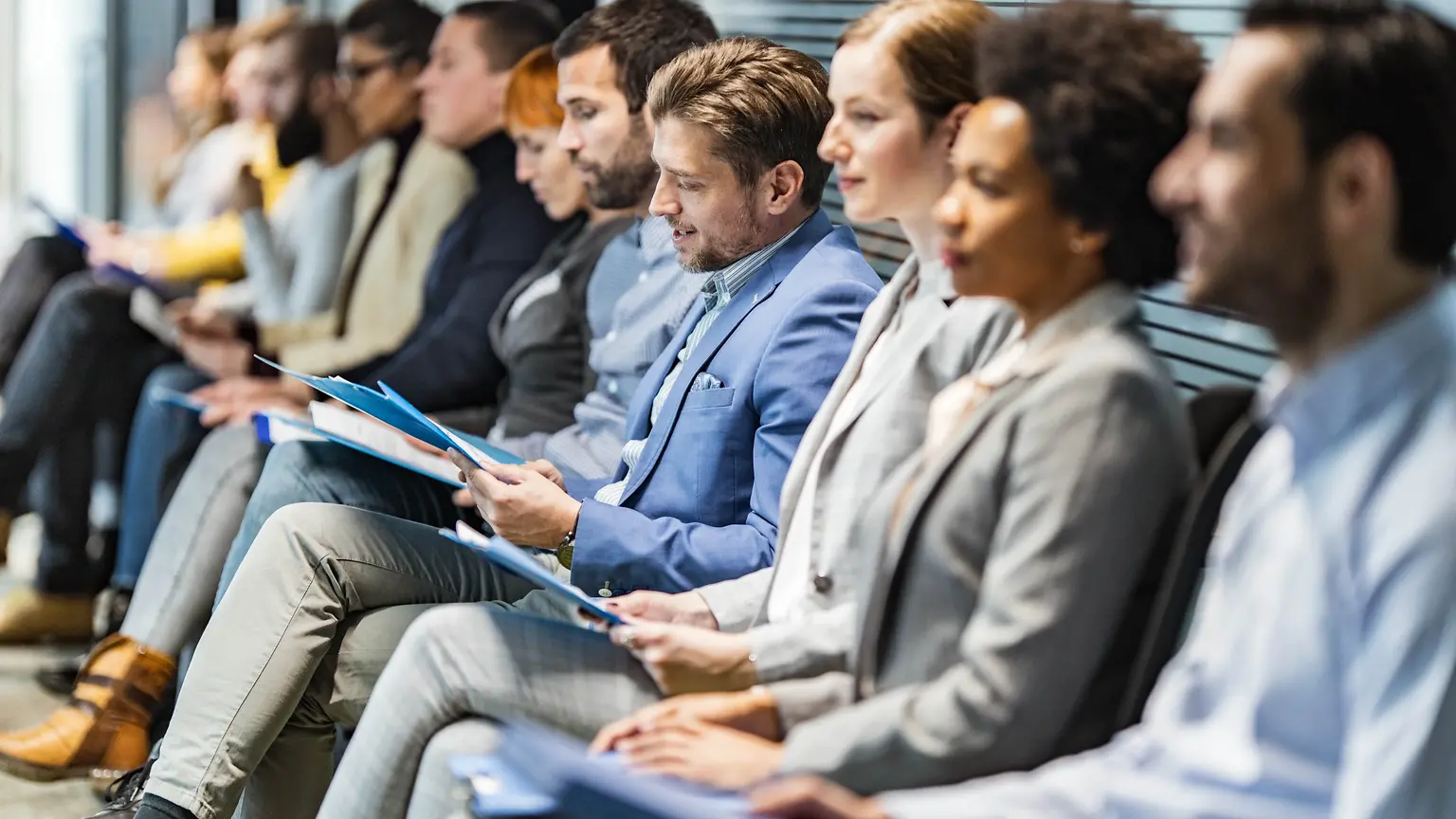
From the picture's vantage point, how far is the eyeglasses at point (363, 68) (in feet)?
14.1

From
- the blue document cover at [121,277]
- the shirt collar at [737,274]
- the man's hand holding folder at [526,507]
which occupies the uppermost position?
the shirt collar at [737,274]

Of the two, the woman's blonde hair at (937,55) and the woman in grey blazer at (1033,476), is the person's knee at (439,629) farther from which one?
the woman's blonde hair at (937,55)

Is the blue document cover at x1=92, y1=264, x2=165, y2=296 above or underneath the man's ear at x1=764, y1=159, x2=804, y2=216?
underneath

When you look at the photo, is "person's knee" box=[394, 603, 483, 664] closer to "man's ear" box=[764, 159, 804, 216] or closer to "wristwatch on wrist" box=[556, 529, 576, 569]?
"wristwatch on wrist" box=[556, 529, 576, 569]

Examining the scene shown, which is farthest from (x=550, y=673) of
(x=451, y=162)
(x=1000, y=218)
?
(x=451, y=162)

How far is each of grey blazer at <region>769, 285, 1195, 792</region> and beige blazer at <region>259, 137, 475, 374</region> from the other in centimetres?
248

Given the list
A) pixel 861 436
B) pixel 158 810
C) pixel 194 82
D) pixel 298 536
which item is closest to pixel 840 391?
pixel 861 436

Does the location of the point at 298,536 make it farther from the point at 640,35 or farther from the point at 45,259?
the point at 45,259

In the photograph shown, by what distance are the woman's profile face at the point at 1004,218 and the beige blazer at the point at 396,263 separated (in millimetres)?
2393

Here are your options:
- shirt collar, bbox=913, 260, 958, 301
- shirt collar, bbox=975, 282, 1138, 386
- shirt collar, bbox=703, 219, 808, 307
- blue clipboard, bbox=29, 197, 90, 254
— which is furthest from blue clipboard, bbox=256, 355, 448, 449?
blue clipboard, bbox=29, 197, 90, 254

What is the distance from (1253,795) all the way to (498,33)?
2.91m

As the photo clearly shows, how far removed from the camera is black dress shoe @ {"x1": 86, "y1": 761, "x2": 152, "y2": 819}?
2.59m

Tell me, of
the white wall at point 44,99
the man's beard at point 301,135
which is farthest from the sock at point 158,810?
the white wall at point 44,99

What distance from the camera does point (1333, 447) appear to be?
1.35 metres
